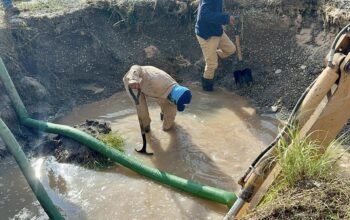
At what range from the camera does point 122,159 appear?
5516mm

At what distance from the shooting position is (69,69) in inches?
309

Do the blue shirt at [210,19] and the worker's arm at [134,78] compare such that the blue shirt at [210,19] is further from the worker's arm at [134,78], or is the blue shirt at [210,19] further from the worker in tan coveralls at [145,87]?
the worker's arm at [134,78]

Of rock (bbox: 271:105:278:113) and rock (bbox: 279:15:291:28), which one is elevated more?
rock (bbox: 279:15:291:28)

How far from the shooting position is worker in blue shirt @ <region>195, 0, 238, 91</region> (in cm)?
703

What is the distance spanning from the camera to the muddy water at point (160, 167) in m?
4.98

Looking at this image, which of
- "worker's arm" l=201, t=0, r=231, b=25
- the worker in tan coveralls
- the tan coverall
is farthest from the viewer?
"worker's arm" l=201, t=0, r=231, b=25

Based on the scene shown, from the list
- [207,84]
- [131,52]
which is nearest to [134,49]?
[131,52]

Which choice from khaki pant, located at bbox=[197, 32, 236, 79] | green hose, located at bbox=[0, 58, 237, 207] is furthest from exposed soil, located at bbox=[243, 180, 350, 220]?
khaki pant, located at bbox=[197, 32, 236, 79]

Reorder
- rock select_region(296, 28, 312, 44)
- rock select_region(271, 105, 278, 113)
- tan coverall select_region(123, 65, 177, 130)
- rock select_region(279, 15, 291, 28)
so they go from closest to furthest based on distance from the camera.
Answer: tan coverall select_region(123, 65, 177, 130), rock select_region(271, 105, 278, 113), rock select_region(296, 28, 312, 44), rock select_region(279, 15, 291, 28)

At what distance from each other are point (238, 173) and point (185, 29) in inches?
158

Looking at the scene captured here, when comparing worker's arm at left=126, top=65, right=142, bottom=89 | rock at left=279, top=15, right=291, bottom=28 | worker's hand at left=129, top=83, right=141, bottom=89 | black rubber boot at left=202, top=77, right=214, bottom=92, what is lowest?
black rubber boot at left=202, top=77, right=214, bottom=92

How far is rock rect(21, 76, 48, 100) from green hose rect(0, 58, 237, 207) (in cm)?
64

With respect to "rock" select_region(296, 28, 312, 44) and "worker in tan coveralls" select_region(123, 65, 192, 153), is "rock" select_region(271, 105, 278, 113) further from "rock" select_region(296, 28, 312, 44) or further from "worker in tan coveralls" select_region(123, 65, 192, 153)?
"worker in tan coveralls" select_region(123, 65, 192, 153)

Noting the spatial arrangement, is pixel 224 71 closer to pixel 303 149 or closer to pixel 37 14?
pixel 37 14
